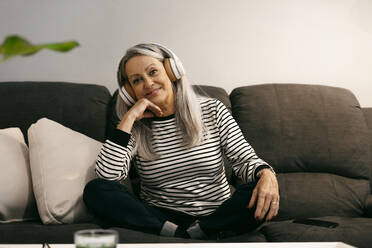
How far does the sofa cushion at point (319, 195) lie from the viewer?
5.98 feet

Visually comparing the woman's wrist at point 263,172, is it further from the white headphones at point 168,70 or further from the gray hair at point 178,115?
the white headphones at point 168,70

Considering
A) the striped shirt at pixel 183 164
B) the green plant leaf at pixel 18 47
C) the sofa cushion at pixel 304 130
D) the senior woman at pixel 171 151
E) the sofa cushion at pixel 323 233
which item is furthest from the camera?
the sofa cushion at pixel 304 130

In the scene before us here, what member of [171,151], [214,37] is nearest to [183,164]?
[171,151]

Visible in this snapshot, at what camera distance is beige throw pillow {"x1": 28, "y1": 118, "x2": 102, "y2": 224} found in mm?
1517

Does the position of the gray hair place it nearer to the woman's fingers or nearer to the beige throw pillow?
the beige throw pillow

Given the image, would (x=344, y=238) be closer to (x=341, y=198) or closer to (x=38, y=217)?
(x=341, y=198)

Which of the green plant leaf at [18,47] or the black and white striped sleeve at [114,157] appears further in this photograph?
the black and white striped sleeve at [114,157]

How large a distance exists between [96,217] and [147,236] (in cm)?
27

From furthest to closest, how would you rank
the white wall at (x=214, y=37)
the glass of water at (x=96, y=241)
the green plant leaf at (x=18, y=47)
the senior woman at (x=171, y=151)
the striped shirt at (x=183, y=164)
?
1. the white wall at (x=214, y=37)
2. the striped shirt at (x=183, y=164)
3. the senior woman at (x=171, y=151)
4. the glass of water at (x=96, y=241)
5. the green plant leaf at (x=18, y=47)

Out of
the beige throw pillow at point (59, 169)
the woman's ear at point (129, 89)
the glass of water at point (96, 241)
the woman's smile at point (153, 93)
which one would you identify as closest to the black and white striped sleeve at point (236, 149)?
the woman's smile at point (153, 93)

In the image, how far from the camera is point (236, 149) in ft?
5.46

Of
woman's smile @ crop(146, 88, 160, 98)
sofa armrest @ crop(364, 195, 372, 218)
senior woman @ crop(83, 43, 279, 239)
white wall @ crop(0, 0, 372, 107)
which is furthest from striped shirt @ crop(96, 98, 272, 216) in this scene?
white wall @ crop(0, 0, 372, 107)

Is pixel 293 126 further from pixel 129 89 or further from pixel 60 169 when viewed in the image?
pixel 60 169

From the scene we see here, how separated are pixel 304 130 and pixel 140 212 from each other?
3.14 feet
